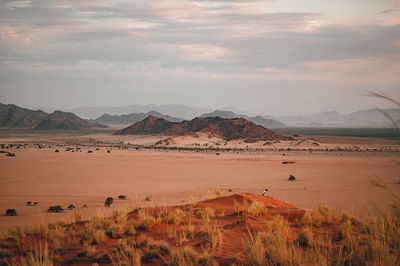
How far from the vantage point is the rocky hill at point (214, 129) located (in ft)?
262

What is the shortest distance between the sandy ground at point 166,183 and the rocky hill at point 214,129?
4165 centimetres

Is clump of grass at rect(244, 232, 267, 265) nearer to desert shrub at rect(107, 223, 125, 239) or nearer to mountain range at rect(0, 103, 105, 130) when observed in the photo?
desert shrub at rect(107, 223, 125, 239)

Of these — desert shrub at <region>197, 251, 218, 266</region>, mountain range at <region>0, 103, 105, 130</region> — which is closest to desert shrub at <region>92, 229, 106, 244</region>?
desert shrub at <region>197, 251, 218, 266</region>

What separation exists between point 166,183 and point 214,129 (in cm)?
6287

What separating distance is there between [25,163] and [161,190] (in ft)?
70.1

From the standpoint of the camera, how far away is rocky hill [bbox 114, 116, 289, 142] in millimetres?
79938

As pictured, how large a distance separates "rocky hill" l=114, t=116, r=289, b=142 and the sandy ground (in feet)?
137

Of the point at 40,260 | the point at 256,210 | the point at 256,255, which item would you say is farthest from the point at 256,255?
the point at 256,210

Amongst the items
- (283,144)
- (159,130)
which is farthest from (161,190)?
(159,130)

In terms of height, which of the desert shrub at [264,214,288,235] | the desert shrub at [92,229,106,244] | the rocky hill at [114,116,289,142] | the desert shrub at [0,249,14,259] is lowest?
the desert shrub at [0,249,14,259]

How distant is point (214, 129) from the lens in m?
87.6

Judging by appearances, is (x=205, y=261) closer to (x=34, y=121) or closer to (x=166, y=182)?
(x=166, y=182)

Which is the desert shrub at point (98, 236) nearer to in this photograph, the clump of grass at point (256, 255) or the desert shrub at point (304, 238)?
the clump of grass at point (256, 255)

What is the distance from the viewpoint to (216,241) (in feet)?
22.2
